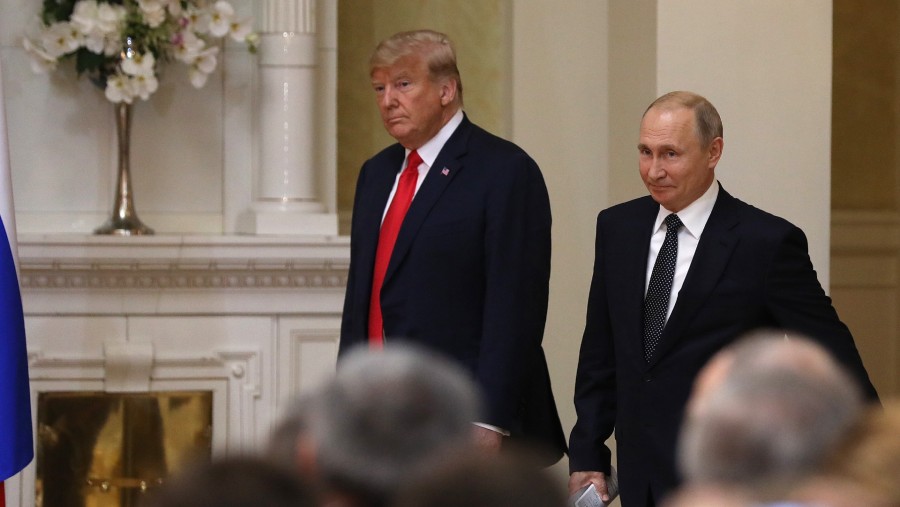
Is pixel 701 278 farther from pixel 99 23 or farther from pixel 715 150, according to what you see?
pixel 99 23

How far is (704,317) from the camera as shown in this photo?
9.93ft

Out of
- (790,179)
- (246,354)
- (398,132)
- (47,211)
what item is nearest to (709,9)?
(790,179)

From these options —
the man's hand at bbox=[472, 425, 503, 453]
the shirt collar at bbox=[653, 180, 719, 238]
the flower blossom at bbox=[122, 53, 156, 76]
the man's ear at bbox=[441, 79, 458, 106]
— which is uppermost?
the flower blossom at bbox=[122, 53, 156, 76]

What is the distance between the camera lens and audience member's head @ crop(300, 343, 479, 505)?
43.5 inches

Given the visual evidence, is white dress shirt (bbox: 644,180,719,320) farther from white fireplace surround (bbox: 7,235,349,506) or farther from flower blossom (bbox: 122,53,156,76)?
flower blossom (bbox: 122,53,156,76)

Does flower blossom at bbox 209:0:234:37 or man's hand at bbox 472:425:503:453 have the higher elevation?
flower blossom at bbox 209:0:234:37

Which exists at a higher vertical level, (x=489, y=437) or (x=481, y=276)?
(x=481, y=276)

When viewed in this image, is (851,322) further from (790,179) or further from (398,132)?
(398,132)

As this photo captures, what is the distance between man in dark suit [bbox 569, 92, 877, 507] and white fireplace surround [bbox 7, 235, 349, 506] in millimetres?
1828

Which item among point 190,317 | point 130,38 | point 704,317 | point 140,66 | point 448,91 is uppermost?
point 130,38

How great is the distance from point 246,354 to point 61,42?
1288 mm

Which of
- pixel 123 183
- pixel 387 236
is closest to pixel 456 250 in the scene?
pixel 387 236

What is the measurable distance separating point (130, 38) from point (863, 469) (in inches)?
162

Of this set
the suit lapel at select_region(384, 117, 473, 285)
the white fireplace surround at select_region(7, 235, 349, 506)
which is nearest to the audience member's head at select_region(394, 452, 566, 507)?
the suit lapel at select_region(384, 117, 473, 285)
